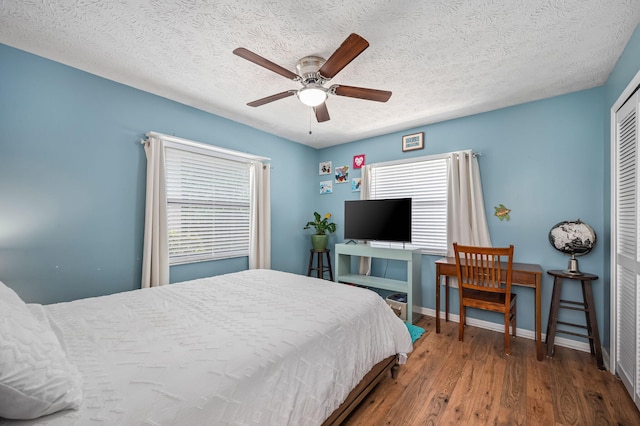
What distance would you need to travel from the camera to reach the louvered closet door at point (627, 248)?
1716 mm

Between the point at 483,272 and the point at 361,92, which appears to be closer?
the point at 361,92

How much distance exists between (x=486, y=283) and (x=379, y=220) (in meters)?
1.38

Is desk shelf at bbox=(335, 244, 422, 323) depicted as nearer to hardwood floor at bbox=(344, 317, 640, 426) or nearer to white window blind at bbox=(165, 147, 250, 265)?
hardwood floor at bbox=(344, 317, 640, 426)

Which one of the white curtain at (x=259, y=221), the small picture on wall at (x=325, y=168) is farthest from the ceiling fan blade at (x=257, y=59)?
the small picture on wall at (x=325, y=168)

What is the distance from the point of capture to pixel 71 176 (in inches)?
86.0

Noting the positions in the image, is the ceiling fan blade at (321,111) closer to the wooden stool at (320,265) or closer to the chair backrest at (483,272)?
the chair backrest at (483,272)

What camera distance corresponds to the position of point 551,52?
197cm

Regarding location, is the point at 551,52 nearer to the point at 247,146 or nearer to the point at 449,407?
the point at 449,407

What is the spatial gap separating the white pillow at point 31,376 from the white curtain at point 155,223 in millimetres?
1614

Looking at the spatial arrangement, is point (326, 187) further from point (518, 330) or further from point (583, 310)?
point (583, 310)

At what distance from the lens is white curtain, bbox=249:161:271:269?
3484 mm

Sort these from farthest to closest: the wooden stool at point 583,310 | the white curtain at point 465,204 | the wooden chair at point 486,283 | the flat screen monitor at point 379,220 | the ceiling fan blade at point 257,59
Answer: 1. the flat screen monitor at point 379,220
2. the white curtain at point 465,204
3. the wooden chair at point 486,283
4. the wooden stool at point 583,310
5. the ceiling fan blade at point 257,59

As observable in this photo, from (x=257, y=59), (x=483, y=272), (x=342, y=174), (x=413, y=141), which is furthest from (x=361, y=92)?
(x=342, y=174)

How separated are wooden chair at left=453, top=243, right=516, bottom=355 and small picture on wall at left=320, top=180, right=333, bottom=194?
2.20m
